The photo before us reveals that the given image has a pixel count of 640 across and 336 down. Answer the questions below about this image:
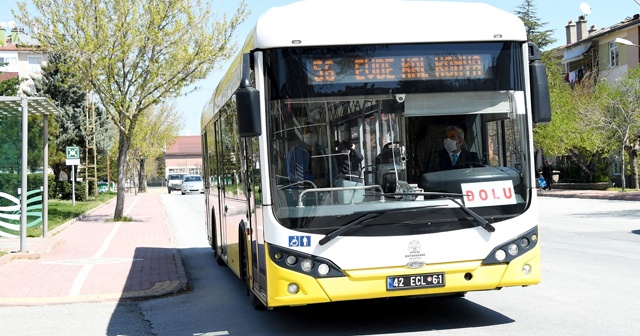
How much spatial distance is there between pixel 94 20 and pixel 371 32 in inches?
854

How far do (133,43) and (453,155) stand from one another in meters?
21.5

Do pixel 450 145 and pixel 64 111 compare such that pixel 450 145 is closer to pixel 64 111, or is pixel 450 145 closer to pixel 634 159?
pixel 634 159

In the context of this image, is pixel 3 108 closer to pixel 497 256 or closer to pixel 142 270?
pixel 142 270

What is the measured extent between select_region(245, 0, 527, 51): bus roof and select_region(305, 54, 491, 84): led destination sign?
0.16m

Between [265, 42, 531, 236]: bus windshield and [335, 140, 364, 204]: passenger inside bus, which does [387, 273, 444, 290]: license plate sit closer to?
[265, 42, 531, 236]: bus windshield

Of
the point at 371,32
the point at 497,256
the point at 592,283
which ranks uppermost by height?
the point at 371,32

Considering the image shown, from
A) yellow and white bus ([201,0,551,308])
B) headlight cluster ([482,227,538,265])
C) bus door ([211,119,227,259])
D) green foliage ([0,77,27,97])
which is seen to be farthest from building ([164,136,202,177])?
headlight cluster ([482,227,538,265])

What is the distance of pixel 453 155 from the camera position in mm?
7602

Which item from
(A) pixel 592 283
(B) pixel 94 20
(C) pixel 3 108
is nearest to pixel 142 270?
(C) pixel 3 108

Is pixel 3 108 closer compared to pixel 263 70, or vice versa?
pixel 263 70

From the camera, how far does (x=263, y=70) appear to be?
741 cm

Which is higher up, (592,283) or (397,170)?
(397,170)

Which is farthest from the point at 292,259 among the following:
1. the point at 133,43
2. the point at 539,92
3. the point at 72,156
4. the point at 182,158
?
the point at 182,158

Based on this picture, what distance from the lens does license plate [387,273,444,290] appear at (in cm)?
733
